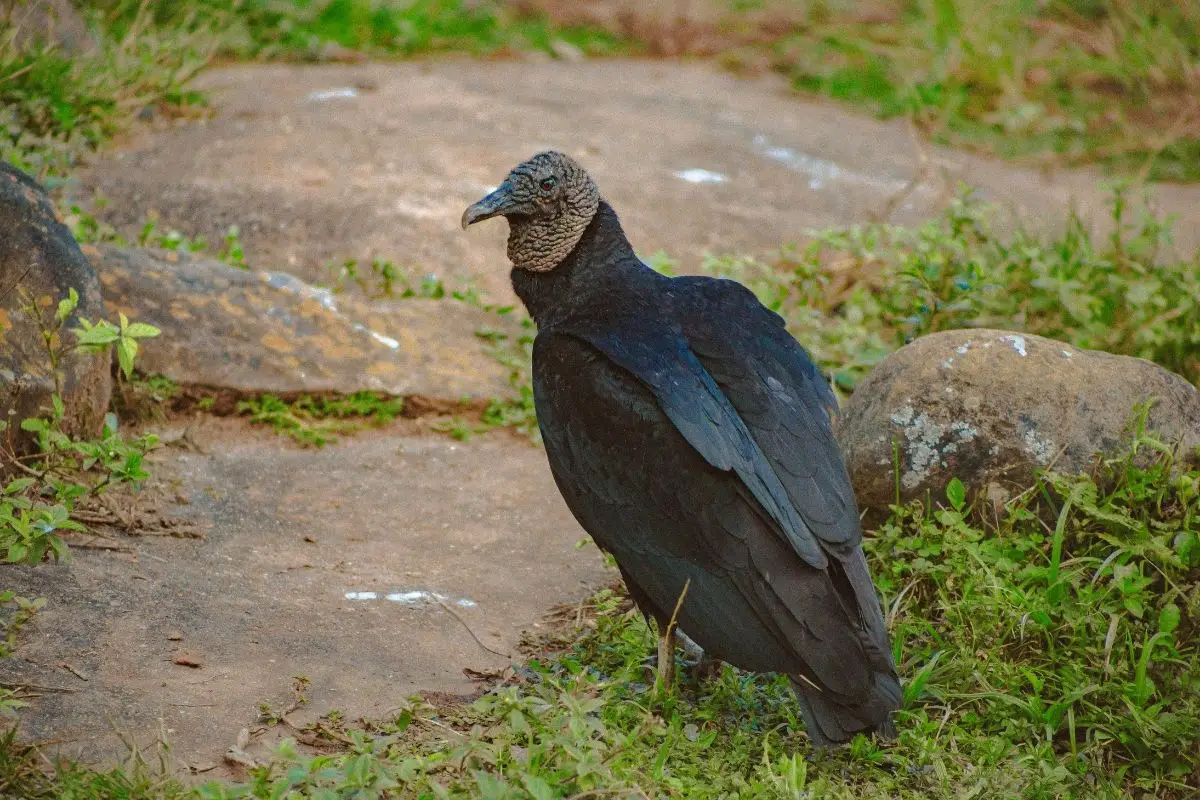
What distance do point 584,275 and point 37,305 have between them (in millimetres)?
1654

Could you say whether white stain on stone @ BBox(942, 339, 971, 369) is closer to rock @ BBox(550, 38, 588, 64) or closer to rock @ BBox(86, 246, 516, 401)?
rock @ BBox(86, 246, 516, 401)

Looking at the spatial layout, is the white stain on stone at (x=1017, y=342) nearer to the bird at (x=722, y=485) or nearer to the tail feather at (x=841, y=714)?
the bird at (x=722, y=485)

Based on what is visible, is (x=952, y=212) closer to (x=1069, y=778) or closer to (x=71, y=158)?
(x=1069, y=778)

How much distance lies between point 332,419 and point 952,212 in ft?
8.89

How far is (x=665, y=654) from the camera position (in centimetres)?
316

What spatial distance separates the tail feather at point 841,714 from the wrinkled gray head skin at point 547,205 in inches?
57.7

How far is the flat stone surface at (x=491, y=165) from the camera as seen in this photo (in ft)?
19.5

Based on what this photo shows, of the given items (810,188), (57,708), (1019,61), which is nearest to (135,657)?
(57,708)

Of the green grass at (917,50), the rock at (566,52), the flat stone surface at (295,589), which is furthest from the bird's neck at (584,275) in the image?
the rock at (566,52)

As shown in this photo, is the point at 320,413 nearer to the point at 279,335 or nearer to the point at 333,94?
the point at 279,335

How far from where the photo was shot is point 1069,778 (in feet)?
9.78

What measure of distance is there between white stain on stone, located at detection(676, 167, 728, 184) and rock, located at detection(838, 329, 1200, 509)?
343 centimetres

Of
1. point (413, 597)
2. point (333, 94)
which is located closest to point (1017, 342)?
point (413, 597)

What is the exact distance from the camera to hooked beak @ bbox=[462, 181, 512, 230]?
3.58 metres
